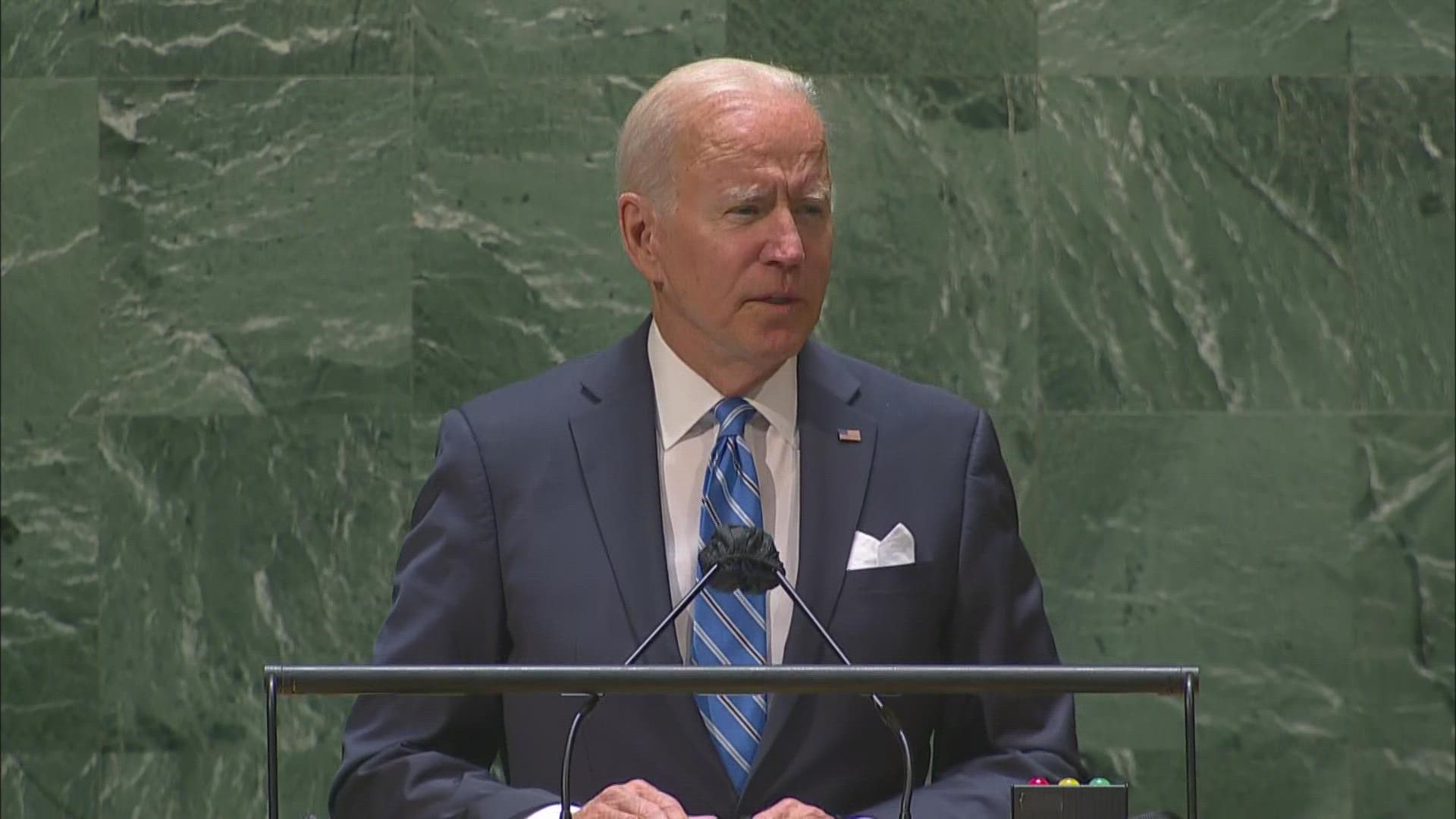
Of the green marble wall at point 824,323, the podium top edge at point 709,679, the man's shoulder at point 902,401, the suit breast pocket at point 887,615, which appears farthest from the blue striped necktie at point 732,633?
the green marble wall at point 824,323

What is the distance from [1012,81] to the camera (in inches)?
169

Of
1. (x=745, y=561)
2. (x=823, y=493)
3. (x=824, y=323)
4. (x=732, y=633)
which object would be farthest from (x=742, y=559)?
(x=824, y=323)

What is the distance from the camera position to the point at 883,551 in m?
2.59

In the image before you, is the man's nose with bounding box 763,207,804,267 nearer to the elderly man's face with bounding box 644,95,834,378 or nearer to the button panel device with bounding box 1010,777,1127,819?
the elderly man's face with bounding box 644,95,834,378

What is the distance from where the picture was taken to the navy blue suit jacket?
8.14ft

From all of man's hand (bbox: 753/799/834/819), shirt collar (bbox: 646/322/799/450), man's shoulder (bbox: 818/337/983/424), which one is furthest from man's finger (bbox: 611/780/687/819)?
man's shoulder (bbox: 818/337/983/424)

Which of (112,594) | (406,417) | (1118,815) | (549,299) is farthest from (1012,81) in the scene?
(1118,815)

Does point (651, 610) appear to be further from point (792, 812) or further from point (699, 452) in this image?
point (792, 812)

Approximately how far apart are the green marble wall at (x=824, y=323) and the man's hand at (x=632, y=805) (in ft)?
7.20

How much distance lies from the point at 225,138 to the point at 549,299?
2.47ft

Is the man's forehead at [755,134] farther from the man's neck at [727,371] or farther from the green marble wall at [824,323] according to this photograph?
the green marble wall at [824,323]

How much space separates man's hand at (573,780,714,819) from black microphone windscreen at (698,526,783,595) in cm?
30

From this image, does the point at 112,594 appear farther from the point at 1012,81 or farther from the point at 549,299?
the point at 1012,81

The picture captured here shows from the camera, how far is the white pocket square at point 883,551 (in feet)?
8.46
